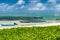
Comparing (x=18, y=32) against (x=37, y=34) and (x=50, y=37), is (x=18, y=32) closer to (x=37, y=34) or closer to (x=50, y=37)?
(x=37, y=34)

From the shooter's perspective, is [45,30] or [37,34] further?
[45,30]

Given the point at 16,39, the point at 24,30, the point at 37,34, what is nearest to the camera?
the point at 16,39

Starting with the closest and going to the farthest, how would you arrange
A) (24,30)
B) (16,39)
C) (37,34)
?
(16,39) < (37,34) < (24,30)

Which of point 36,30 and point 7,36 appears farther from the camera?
point 36,30

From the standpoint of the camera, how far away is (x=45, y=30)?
886 centimetres

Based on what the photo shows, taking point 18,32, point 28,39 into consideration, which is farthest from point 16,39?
point 18,32

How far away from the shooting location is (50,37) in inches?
306

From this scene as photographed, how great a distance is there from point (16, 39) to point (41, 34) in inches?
55.1

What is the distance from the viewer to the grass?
7602 mm

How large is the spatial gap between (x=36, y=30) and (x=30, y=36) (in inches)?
43.4

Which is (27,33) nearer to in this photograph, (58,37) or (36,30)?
(36,30)

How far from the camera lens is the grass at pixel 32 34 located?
760 centimetres

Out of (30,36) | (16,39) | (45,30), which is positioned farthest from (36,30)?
(16,39)

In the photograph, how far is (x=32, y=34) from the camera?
8.09 metres
